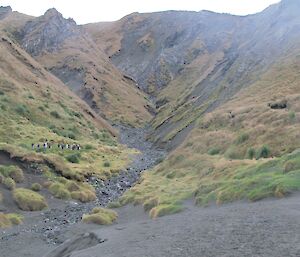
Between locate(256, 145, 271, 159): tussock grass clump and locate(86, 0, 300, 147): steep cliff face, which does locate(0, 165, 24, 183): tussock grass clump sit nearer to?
locate(256, 145, 271, 159): tussock grass clump

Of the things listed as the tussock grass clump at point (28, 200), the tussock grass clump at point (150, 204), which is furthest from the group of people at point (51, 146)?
the tussock grass clump at point (150, 204)

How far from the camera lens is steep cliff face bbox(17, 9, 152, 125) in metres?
144

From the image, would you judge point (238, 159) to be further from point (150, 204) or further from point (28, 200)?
point (28, 200)

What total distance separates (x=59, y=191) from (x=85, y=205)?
3.50 m

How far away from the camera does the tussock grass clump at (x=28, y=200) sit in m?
39.8

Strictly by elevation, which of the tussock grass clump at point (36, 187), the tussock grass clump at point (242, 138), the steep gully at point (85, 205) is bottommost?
the steep gully at point (85, 205)

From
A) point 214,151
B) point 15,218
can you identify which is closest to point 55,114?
point 214,151

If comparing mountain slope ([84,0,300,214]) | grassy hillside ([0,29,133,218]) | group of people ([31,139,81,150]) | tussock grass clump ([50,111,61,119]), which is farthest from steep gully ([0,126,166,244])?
tussock grass clump ([50,111,61,119])

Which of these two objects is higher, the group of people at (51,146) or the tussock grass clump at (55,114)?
the tussock grass clump at (55,114)

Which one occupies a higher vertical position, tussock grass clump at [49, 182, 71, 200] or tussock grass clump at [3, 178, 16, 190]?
tussock grass clump at [3, 178, 16, 190]

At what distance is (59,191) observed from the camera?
44.7 metres

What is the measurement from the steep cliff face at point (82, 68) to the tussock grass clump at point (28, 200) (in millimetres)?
92624

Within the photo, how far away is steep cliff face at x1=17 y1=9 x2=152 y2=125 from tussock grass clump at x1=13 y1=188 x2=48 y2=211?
92.6 metres

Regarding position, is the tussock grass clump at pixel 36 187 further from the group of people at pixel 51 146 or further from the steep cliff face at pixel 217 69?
the steep cliff face at pixel 217 69
